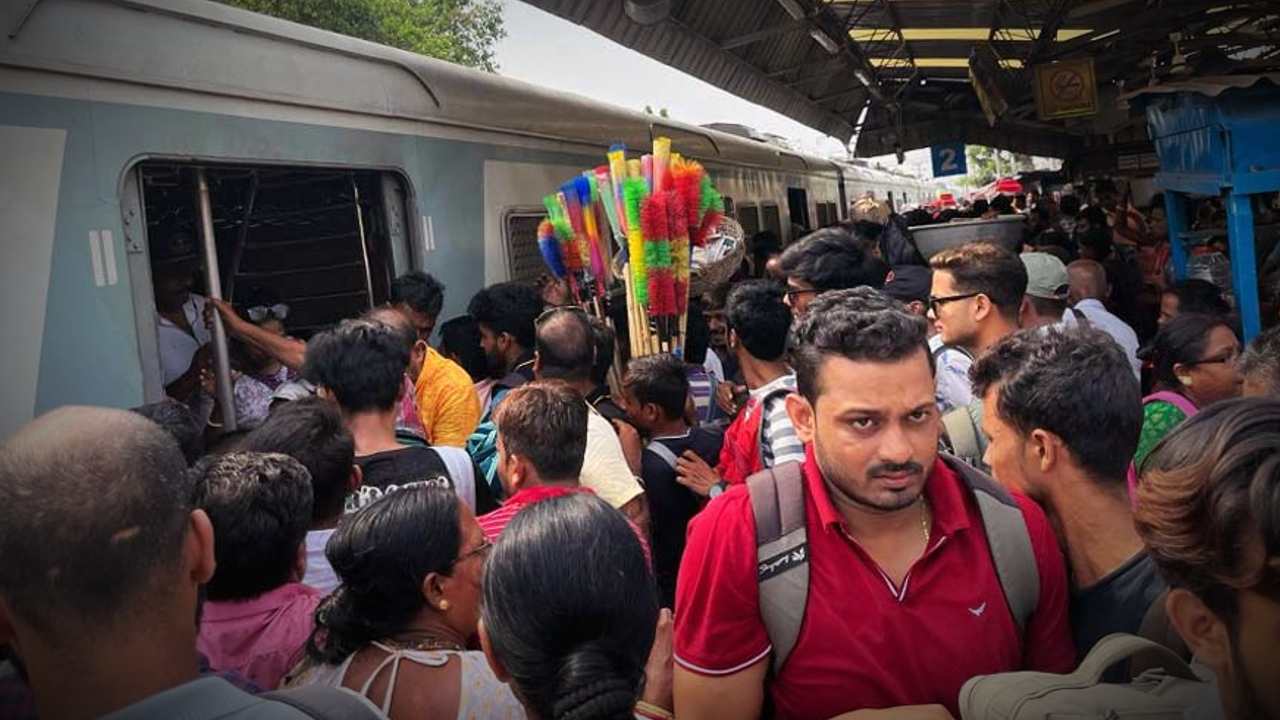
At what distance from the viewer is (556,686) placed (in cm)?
136

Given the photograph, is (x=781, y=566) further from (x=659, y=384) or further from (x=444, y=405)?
A: (x=444, y=405)

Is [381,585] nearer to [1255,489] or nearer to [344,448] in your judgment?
[344,448]

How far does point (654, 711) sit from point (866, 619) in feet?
1.39

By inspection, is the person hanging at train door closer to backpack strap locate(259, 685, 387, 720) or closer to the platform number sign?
backpack strap locate(259, 685, 387, 720)

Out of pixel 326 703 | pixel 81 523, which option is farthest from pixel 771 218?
pixel 81 523

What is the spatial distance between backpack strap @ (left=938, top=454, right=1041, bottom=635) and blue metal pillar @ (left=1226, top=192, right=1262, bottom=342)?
10.7 ft

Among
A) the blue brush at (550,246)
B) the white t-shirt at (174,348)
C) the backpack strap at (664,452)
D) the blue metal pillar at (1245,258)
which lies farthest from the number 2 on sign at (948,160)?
the white t-shirt at (174,348)

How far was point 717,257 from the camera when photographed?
169 inches

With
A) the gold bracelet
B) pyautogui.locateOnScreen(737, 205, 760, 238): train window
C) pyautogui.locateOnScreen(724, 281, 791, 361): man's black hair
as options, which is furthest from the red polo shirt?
pyautogui.locateOnScreen(737, 205, 760, 238): train window

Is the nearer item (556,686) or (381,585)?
(556,686)

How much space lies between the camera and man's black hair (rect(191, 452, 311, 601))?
1.97 m

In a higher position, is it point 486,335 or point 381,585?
point 486,335

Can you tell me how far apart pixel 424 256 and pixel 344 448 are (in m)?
2.18

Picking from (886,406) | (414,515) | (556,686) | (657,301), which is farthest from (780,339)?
(556,686)
